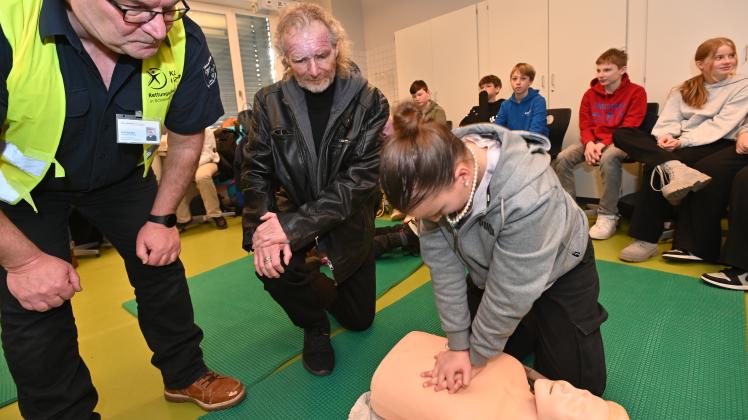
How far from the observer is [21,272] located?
90cm

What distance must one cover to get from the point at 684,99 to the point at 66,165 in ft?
10.4

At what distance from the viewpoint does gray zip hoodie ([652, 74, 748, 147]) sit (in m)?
2.30

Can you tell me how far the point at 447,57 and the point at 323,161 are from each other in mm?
3706

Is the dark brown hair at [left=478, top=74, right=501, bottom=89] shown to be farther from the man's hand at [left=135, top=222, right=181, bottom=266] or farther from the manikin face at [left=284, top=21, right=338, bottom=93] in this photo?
the man's hand at [left=135, top=222, right=181, bottom=266]

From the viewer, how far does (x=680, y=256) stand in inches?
86.4

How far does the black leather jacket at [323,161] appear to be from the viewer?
4.60 feet

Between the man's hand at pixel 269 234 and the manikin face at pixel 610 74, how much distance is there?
8.97ft

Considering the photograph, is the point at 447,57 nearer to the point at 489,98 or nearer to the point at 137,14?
the point at 489,98

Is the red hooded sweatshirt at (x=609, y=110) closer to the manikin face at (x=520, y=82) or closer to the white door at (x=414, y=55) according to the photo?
the manikin face at (x=520, y=82)

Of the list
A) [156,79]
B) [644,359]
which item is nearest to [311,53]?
[156,79]

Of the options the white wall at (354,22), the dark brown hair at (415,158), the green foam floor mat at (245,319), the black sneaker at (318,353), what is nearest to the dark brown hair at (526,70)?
the green foam floor mat at (245,319)

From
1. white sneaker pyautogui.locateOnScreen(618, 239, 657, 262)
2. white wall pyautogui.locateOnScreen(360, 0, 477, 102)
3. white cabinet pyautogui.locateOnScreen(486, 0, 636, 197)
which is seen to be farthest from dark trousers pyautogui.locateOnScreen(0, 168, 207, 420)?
white wall pyautogui.locateOnScreen(360, 0, 477, 102)

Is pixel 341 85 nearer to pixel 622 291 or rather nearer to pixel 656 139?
pixel 622 291

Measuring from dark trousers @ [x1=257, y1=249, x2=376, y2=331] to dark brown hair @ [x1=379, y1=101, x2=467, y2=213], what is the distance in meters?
0.68
